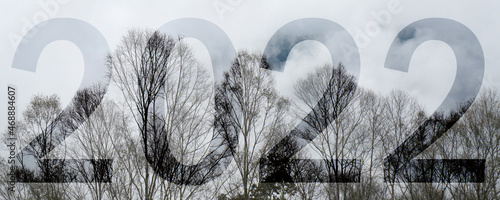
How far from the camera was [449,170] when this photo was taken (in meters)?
17.9

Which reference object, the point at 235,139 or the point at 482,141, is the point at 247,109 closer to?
the point at 235,139

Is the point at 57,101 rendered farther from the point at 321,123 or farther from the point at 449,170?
the point at 449,170

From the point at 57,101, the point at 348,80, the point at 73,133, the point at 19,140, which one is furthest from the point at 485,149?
the point at 19,140

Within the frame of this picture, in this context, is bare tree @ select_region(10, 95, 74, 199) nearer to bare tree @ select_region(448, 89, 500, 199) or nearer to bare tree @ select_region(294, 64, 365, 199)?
bare tree @ select_region(294, 64, 365, 199)

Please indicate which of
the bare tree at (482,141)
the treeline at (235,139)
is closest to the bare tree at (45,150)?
the treeline at (235,139)

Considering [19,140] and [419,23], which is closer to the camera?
[419,23]

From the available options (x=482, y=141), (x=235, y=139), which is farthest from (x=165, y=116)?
(x=482, y=141)

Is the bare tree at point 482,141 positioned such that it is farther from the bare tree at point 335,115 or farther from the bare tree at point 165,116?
the bare tree at point 165,116

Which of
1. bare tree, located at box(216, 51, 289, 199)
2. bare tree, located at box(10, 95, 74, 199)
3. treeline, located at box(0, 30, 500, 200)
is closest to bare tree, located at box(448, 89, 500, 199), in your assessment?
treeline, located at box(0, 30, 500, 200)

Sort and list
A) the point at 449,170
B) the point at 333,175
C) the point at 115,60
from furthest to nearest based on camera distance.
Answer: the point at 449,170
the point at 333,175
the point at 115,60

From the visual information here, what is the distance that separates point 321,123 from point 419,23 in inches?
249

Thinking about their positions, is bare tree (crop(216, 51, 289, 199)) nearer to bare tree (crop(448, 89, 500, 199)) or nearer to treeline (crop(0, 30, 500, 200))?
treeline (crop(0, 30, 500, 200))

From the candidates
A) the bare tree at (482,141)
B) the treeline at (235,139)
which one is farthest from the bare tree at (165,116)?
the bare tree at (482,141)

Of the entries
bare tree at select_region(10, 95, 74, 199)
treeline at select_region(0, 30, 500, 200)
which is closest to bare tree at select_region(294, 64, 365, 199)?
treeline at select_region(0, 30, 500, 200)
